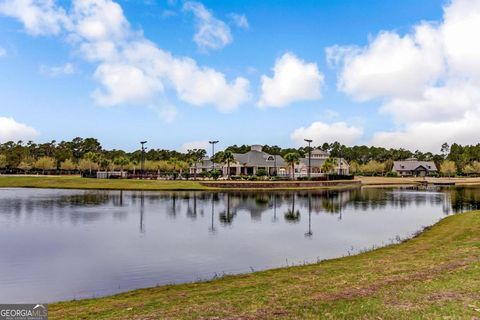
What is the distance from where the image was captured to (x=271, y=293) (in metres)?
11.2

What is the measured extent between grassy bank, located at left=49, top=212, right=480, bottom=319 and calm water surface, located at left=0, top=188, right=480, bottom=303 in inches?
111

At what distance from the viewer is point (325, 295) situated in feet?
35.2

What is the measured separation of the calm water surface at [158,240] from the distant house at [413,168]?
4455 inches

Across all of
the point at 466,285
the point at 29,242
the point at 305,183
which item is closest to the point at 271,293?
the point at 466,285

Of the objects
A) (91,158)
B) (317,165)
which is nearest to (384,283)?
(317,165)

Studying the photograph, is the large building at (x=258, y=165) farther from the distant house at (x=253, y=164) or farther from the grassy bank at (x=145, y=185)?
the grassy bank at (x=145, y=185)

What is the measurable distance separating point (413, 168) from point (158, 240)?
468 ft

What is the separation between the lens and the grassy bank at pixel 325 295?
913 cm

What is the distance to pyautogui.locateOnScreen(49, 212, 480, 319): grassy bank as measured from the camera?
9.13 m

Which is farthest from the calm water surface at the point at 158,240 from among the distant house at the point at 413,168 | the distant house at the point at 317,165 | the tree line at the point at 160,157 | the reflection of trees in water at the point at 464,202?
the distant house at the point at 413,168

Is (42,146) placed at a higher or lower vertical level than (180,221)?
higher

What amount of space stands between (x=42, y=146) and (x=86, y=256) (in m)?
152

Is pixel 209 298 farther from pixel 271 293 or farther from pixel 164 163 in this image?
pixel 164 163

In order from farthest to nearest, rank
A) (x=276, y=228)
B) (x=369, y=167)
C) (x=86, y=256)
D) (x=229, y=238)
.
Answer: (x=369, y=167), (x=276, y=228), (x=229, y=238), (x=86, y=256)
